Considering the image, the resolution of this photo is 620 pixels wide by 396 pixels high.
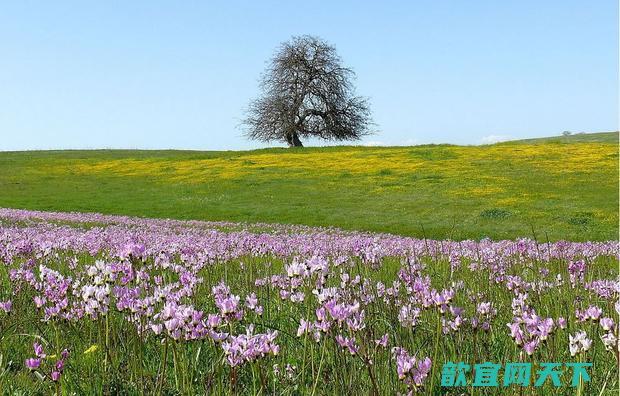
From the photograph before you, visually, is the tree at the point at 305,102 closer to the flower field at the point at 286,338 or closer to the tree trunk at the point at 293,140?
the tree trunk at the point at 293,140

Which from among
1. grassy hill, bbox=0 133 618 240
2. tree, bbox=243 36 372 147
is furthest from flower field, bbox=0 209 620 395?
tree, bbox=243 36 372 147

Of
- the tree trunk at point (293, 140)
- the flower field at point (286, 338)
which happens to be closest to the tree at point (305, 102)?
the tree trunk at point (293, 140)

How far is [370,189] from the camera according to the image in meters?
37.8

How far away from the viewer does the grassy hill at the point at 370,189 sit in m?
26.9

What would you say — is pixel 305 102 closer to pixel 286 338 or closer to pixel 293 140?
pixel 293 140

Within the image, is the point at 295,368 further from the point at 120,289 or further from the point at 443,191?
the point at 443,191

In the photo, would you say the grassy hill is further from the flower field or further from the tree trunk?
the tree trunk

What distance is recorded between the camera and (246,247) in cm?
1003

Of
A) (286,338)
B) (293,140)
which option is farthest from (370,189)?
(293,140)

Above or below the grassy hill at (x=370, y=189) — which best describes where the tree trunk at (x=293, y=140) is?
above

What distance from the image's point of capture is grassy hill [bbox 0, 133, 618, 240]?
26.9m

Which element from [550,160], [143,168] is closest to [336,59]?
[143,168]

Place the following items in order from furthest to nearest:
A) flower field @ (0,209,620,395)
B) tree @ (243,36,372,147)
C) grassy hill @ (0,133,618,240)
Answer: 1. tree @ (243,36,372,147)
2. grassy hill @ (0,133,618,240)
3. flower field @ (0,209,620,395)

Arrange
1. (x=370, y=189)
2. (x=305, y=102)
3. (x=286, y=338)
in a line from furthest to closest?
(x=305, y=102)
(x=370, y=189)
(x=286, y=338)
